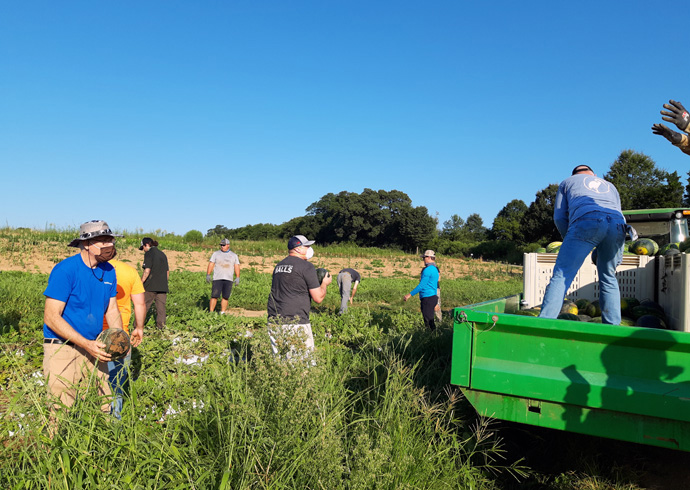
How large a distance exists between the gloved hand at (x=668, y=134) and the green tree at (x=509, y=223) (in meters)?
51.2

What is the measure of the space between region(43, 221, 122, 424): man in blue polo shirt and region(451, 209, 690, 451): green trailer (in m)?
2.64

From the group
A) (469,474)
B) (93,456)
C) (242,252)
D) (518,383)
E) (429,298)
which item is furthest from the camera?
(242,252)

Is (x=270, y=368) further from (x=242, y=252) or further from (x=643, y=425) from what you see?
(x=242, y=252)

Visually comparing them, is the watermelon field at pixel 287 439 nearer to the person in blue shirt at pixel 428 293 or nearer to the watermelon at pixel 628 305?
the watermelon at pixel 628 305

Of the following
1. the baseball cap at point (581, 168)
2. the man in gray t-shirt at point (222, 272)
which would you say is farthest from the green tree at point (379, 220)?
the baseball cap at point (581, 168)

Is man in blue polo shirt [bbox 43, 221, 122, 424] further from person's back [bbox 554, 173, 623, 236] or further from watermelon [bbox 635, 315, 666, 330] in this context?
watermelon [bbox 635, 315, 666, 330]

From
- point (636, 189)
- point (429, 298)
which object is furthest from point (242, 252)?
point (636, 189)

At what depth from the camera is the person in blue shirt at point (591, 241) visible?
3.69m

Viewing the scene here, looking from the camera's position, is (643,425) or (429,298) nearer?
(643,425)

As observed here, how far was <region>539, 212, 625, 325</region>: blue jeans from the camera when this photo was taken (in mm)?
3660

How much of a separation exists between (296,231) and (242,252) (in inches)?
2021

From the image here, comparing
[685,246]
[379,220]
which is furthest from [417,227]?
[685,246]

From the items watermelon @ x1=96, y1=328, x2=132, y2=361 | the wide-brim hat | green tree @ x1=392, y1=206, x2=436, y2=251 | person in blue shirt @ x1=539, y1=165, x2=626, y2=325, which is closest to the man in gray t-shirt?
the wide-brim hat

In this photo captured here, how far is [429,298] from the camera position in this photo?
8.66 metres
